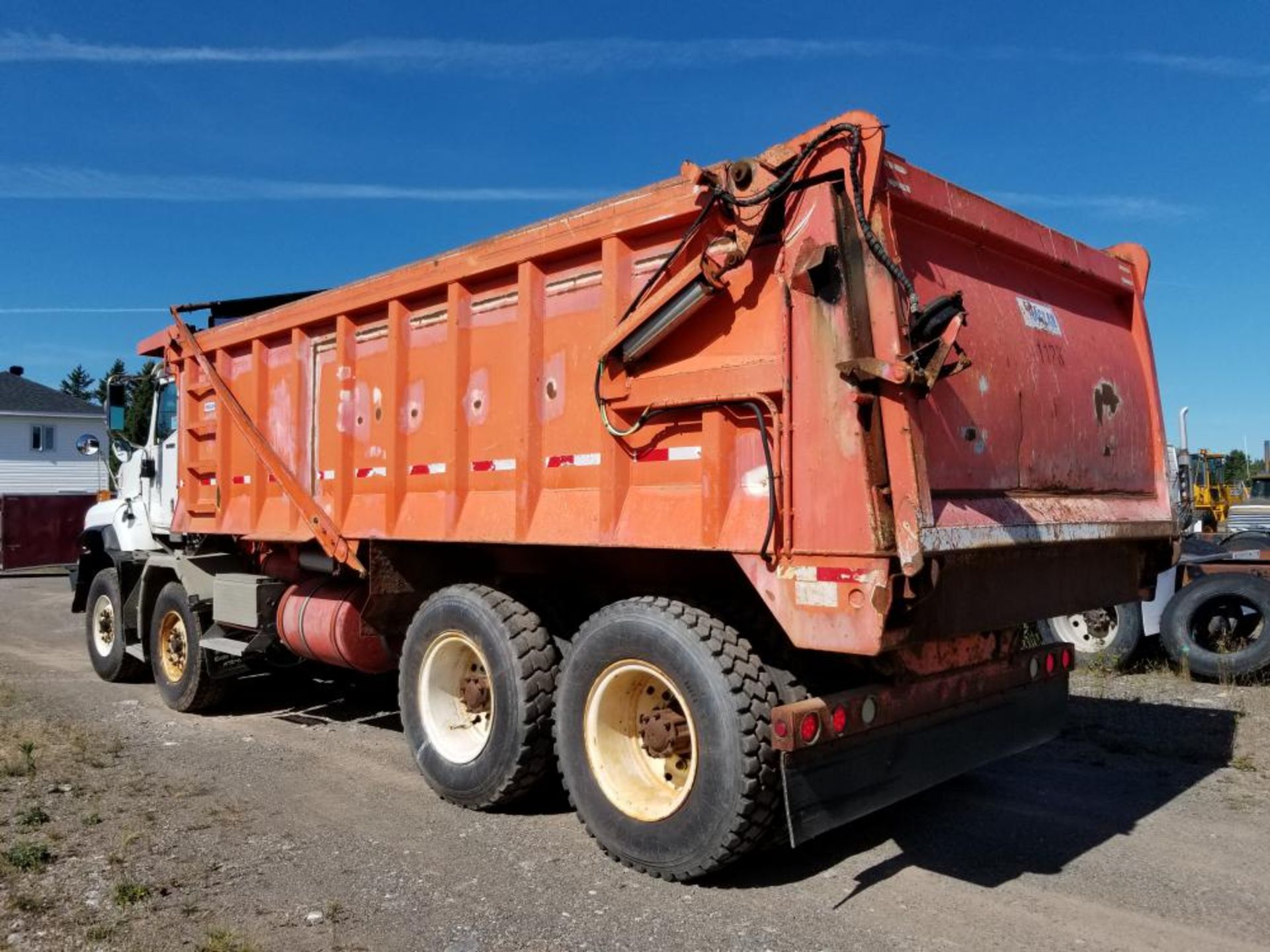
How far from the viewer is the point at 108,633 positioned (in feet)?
32.3

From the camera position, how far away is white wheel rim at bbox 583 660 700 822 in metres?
4.54

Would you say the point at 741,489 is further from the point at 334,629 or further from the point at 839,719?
the point at 334,629

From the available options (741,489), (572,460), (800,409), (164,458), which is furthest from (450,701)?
(164,458)

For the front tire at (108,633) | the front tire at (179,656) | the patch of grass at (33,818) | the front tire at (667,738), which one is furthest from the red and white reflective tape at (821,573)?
the front tire at (108,633)

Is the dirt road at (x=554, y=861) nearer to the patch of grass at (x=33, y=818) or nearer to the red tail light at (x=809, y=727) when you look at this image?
the patch of grass at (x=33, y=818)

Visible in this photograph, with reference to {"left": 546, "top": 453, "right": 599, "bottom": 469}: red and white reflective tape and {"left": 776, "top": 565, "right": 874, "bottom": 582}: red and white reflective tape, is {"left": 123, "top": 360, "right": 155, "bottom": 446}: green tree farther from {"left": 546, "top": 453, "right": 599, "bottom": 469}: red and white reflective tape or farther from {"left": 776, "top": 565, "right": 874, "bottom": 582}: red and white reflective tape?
{"left": 776, "top": 565, "right": 874, "bottom": 582}: red and white reflective tape

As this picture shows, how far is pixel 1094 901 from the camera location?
4117mm

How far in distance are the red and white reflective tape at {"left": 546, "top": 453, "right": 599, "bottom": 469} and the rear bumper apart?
67.6 inches

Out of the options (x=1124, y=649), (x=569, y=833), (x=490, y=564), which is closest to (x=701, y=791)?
(x=569, y=833)

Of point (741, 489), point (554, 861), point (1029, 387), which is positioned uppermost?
point (1029, 387)

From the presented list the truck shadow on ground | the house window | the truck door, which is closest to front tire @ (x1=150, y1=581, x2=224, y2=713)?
the truck door

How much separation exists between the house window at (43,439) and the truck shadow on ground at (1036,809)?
4053 centimetres

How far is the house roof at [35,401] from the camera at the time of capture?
3800 centimetres

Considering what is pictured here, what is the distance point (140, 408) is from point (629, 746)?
716cm
